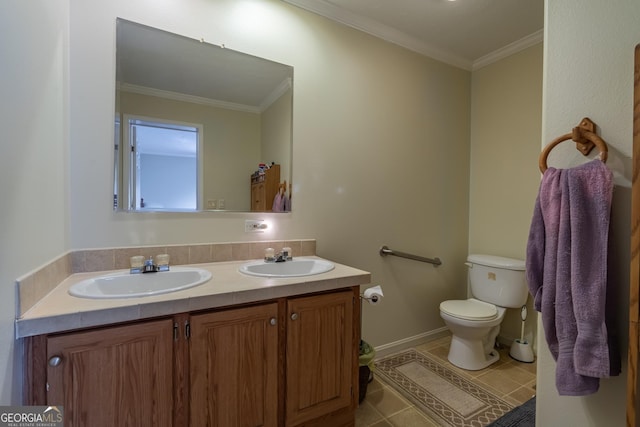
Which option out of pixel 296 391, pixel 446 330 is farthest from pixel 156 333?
pixel 446 330

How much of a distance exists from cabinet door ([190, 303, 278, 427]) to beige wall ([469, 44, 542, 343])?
84.6 inches

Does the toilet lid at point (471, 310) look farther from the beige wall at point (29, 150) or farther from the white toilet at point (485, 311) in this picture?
the beige wall at point (29, 150)

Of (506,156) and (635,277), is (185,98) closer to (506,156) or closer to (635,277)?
(635,277)

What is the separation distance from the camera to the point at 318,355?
1.35 m

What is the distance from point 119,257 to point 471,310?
7.42 feet

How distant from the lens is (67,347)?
895 millimetres

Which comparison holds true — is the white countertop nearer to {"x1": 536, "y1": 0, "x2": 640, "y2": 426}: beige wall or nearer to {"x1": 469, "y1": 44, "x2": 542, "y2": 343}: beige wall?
{"x1": 536, "y1": 0, "x2": 640, "y2": 426}: beige wall

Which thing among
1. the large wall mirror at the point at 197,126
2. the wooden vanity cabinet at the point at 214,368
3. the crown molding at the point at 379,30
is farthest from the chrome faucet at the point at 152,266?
the crown molding at the point at 379,30

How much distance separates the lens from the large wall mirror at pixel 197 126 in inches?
57.5

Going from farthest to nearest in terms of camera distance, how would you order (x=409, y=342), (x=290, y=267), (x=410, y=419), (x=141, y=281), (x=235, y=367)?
(x=409, y=342)
(x=290, y=267)
(x=410, y=419)
(x=141, y=281)
(x=235, y=367)

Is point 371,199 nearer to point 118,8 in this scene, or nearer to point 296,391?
point 296,391

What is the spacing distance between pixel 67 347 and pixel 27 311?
16cm

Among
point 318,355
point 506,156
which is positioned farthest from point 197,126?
point 506,156

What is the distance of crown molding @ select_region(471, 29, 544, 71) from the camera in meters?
2.20
